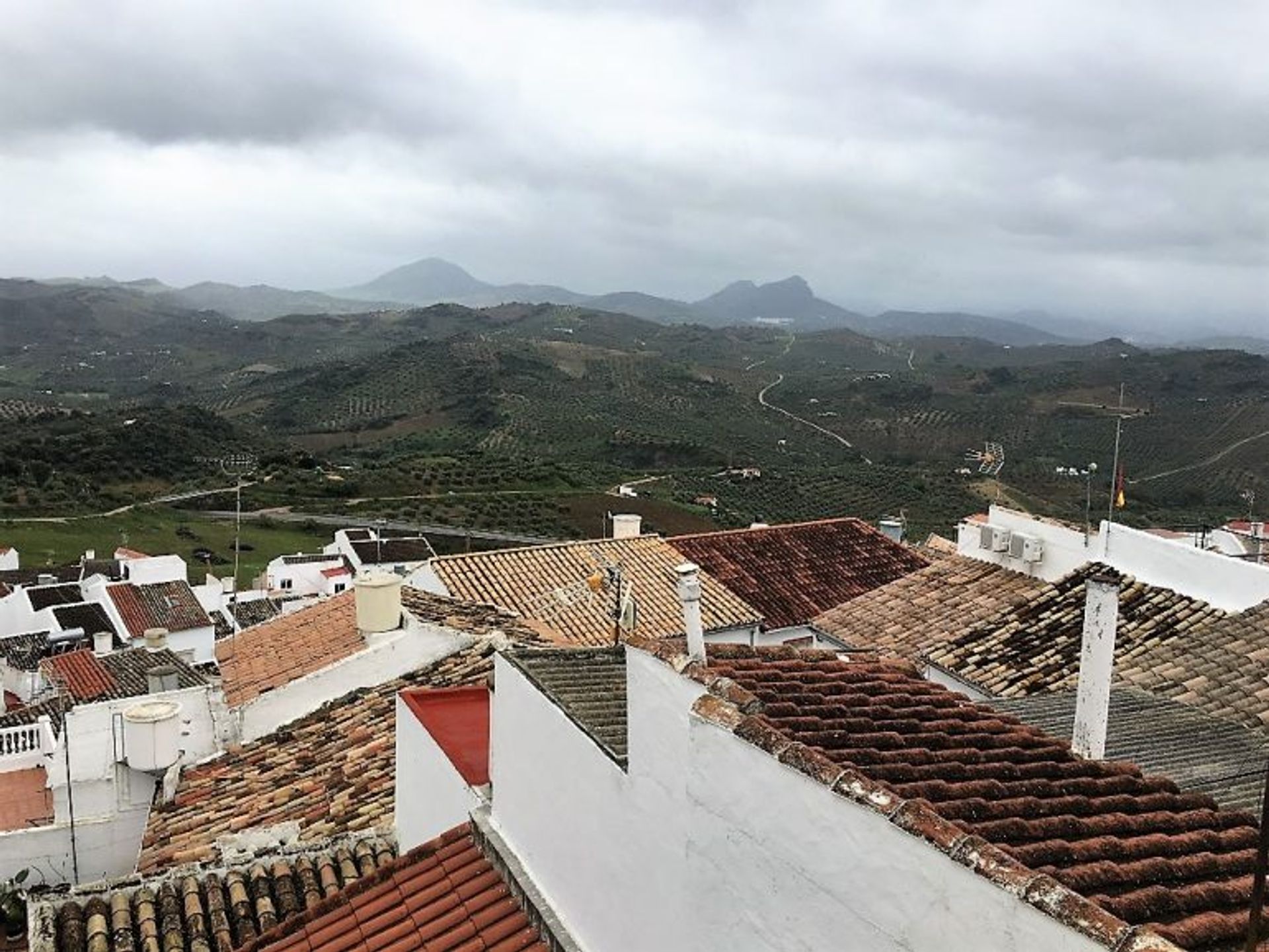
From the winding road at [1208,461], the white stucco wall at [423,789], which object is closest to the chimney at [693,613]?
the white stucco wall at [423,789]

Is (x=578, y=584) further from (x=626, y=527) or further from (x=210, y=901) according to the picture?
(x=210, y=901)

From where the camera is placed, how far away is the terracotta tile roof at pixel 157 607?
1308 inches

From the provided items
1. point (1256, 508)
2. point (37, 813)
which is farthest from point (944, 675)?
point (1256, 508)

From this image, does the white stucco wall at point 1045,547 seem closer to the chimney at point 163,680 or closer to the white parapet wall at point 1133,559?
the white parapet wall at point 1133,559

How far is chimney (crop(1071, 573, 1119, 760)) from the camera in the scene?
5246 mm

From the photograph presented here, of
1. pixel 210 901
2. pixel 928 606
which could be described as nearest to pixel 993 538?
pixel 928 606

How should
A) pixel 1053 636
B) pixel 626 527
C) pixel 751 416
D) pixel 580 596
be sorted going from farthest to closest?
pixel 751 416
pixel 626 527
pixel 580 596
pixel 1053 636

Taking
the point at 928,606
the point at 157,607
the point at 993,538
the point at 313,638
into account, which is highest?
the point at 993,538

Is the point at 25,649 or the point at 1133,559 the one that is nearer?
the point at 1133,559

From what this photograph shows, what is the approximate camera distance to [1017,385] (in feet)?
438

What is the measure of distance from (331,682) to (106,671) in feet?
45.0

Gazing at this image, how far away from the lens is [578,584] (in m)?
17.3

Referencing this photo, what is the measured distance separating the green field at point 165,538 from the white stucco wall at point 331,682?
3824cm

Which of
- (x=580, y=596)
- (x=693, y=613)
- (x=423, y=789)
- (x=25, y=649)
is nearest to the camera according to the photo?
(x=693, y=613)
